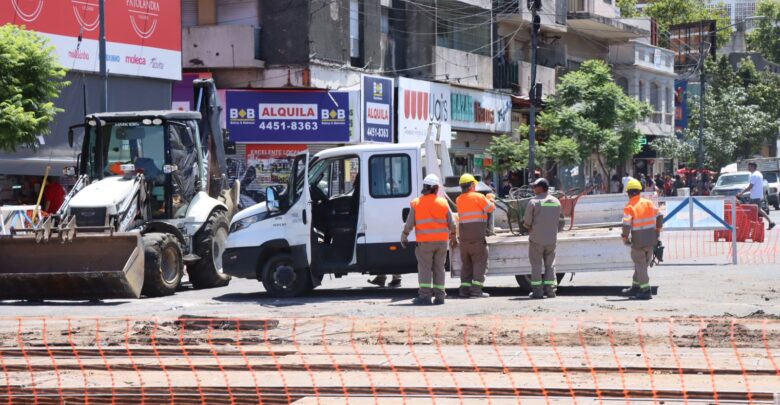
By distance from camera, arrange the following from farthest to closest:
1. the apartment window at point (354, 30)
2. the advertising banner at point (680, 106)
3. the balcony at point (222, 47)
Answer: the advertising banner at point (680, 106), the apartment window at point (354, 30), the balcony at point (222, 47)

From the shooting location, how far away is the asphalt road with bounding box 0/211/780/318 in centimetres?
1523

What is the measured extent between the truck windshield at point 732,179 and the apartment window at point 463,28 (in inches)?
443

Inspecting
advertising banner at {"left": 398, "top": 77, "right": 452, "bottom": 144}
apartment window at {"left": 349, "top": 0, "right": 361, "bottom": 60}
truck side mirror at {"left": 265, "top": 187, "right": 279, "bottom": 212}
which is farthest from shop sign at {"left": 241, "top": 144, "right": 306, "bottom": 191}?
truck side mirror at {"left": 265, "top": 187, "right": 279, "bottom": 212}

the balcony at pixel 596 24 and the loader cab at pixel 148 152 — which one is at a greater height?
the balcony at pixel 596 24

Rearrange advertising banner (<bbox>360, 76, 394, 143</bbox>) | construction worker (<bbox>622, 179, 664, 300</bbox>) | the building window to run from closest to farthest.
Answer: construction worker (<bbox>622, 179, 664, 300</bbox>)
the building window
advertising banner (<bbox>360, 76, 394, 143</bbox>)

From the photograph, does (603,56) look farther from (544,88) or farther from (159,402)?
(159,402)

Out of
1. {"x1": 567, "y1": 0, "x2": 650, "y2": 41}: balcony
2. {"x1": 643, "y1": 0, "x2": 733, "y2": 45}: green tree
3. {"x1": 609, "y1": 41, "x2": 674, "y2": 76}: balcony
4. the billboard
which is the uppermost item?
{"x1": 643, "y1": 0, "x2": 733, "y2": 45}: green tree

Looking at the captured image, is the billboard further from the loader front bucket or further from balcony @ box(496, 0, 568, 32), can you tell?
balcony @ box(496, 0, 568, 32)

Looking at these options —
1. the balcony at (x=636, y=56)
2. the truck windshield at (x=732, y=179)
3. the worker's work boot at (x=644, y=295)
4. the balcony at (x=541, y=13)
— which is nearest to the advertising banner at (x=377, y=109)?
the balcony at (x=541, y=13)

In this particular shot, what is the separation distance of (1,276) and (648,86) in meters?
51.7

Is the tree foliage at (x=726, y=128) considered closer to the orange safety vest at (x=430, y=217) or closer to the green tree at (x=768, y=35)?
the green tree at (x=768, y=35)

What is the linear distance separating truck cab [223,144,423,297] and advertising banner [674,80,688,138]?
57529 millimetres

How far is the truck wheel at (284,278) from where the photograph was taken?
17.5m

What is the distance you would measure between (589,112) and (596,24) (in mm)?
8934
